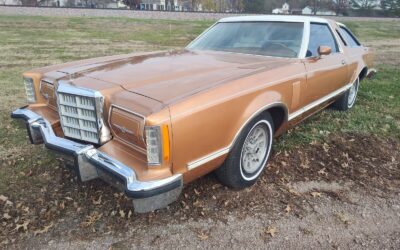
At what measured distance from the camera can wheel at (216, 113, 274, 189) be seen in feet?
9.73

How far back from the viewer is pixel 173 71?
125 inches

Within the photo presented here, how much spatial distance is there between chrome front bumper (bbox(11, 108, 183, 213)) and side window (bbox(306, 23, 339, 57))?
244 cm

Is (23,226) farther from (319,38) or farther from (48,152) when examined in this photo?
(319,38)

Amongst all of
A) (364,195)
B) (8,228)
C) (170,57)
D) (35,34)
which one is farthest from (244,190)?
(35,34)

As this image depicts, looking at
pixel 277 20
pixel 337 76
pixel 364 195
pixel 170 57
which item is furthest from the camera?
pixel 337 76

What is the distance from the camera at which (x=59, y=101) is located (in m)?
2.88

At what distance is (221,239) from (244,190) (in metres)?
0.72

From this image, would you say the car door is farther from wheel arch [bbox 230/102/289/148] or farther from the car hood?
wheel arch [bbox 230/102/289/148]

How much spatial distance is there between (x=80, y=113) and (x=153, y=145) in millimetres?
776

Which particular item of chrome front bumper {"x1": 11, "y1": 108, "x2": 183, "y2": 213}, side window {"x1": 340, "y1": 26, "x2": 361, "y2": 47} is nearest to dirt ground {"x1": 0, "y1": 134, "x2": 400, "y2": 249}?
chrome front bumper {"x1": 11, "y1": 108, "x2": 183, "y2": 213}

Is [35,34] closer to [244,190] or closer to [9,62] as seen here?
[9,62]

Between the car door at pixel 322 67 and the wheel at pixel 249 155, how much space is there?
31.7 inches

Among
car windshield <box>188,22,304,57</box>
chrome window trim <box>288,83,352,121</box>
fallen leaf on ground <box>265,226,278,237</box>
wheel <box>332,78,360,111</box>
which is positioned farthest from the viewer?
wheel <box>332,78,360,111</box>

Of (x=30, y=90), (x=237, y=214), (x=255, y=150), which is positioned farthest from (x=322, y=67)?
(x=30, y=90)
